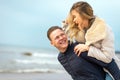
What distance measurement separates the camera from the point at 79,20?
317 centimetres

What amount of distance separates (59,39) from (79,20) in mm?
222

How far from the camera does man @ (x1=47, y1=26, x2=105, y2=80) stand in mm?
3152

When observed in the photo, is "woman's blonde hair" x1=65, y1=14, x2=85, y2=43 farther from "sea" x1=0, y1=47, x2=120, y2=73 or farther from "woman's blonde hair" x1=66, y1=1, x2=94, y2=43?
"sea" x1=0, y1=47, x2=120, y2=73

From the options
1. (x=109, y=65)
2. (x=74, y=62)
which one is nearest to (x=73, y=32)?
(x=74, y=62)

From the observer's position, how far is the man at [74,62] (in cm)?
315

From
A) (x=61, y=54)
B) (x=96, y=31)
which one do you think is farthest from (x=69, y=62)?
(x=96, y=31)

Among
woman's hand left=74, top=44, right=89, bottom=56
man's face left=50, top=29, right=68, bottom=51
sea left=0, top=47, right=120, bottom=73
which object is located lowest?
woman's hand left=74, top=44, right=89, bottom=56

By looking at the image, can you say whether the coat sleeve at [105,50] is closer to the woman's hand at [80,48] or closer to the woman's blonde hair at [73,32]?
the woman's hand at [80,48]

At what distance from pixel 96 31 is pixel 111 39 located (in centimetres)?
13

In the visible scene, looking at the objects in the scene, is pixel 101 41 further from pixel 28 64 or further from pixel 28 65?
pixel 28 64

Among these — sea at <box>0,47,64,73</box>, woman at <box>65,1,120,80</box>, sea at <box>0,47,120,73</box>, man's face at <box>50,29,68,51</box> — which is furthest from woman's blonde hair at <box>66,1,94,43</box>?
sea at <box>0,47,64,73</box>

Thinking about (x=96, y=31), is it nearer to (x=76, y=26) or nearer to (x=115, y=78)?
(x=76, y=26)

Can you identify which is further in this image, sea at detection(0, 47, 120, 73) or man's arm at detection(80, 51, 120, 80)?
sea at detection(0, 47, 120, 73)

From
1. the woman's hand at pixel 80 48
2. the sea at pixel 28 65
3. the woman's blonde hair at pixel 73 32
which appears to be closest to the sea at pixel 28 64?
the sea at pixel 28 65
